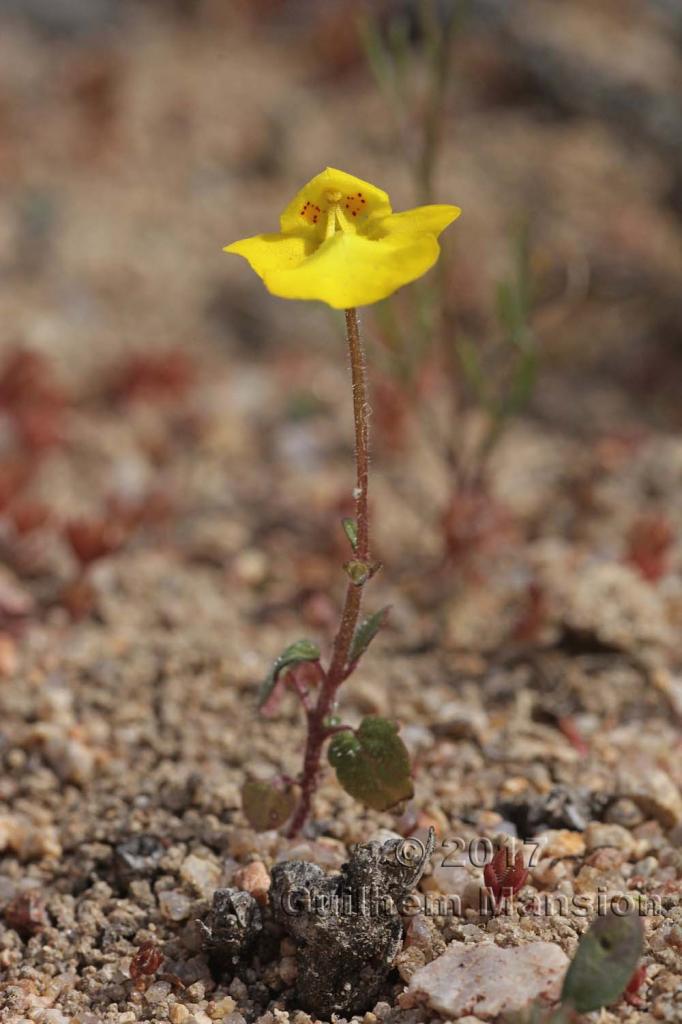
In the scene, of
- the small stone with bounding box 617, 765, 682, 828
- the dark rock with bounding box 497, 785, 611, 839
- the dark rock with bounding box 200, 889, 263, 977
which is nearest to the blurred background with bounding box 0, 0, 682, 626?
the small stone with bounding box 617, 765, 682, 828

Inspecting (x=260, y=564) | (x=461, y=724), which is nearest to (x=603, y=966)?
(x=461, y=724)

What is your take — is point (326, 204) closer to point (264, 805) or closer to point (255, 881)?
point (264, 805)

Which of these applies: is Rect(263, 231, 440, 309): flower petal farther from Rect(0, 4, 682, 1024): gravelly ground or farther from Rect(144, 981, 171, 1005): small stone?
Rect(144, 981, 171, 1005): small stone

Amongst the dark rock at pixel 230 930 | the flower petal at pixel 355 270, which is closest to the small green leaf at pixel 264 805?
the dark rock at pixel 230 930

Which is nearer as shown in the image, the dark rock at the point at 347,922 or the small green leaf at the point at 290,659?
the dark rock at the point at 347,922

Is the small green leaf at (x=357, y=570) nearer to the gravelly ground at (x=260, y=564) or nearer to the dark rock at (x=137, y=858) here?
the gravelly ground at (x=260, y=564)
